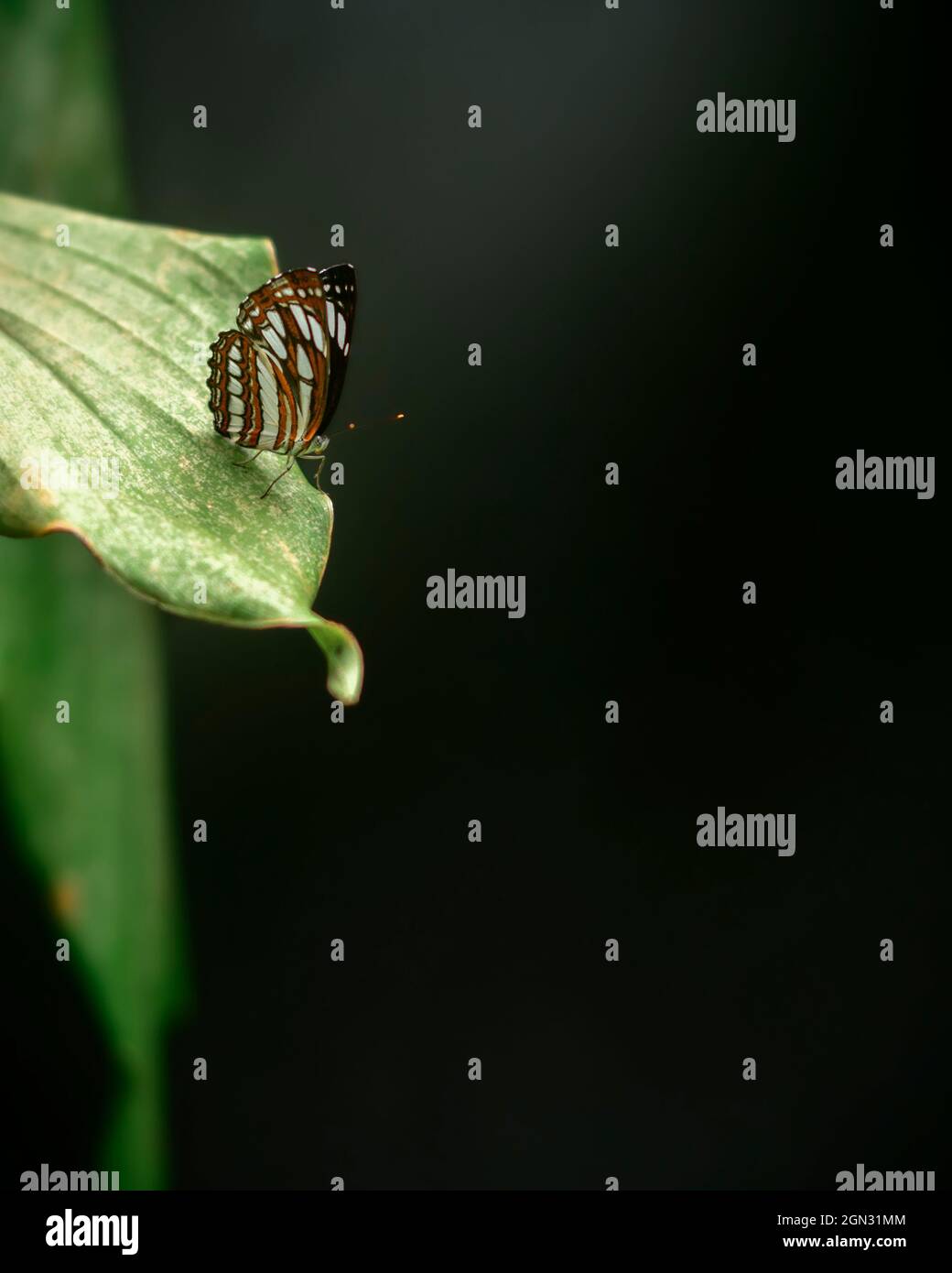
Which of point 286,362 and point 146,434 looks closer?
point 146,434

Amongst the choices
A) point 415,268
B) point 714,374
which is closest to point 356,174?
point 415,268

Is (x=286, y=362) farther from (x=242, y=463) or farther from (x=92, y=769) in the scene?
(x=92, y=769)

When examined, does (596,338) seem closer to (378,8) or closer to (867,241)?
(867,241)

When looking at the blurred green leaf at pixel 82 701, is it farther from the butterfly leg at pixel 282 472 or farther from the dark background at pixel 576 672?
the butterfly leg at pixel 282 472

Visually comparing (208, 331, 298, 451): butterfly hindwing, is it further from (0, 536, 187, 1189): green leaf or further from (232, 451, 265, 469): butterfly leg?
(0, 536, 187, 1189): green leaf

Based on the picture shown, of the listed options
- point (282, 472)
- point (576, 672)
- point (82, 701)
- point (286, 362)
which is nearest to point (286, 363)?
point (286, 362)

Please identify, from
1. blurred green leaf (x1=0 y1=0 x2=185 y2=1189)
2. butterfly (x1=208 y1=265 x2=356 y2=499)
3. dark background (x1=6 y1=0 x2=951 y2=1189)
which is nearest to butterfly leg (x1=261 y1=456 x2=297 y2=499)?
butterfly (x1=208 y1=265 x2=356 y2=499)
